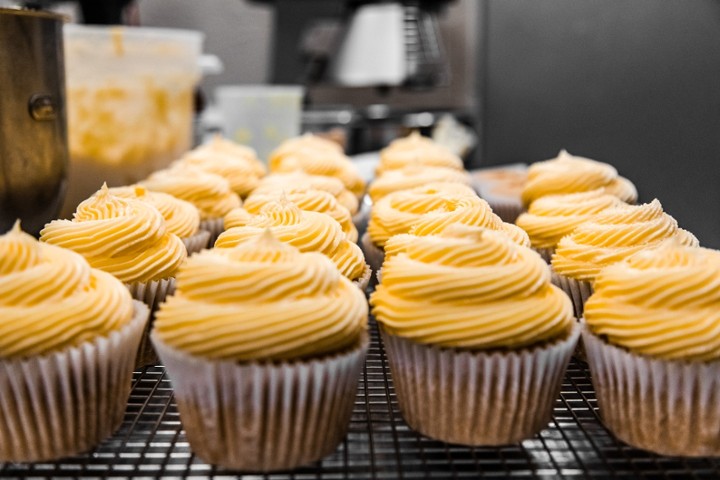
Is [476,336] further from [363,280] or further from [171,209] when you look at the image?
[171,209]

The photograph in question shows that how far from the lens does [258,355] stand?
5.46 feet

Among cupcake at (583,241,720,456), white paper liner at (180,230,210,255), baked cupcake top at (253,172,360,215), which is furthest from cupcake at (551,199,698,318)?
white paper liner at (180,230,210,255)

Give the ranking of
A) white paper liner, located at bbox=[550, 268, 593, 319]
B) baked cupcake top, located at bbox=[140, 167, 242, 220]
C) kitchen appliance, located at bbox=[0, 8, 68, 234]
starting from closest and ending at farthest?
white paper liner, located at bbox=[550, 268, 593, 319] < kitchen appliance, located at bbox=[0, 8, 68, 234] < baked cupcake top, located at bbox=[140, 167, 242, 220]

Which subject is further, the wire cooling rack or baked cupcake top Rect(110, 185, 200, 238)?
baked cupcake top Rect(110, 185, 200, 238)

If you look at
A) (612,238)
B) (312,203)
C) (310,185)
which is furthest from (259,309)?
(310,185)

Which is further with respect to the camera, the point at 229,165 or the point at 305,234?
the point at 229,165

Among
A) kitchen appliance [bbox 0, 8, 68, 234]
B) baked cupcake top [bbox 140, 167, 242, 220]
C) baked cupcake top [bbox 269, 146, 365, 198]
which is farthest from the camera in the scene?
baked cupcake top [bbox 269, 146, 365, 198]

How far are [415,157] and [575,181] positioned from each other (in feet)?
3.44

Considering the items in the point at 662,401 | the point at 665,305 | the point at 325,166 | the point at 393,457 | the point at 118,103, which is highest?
the point at 118,103

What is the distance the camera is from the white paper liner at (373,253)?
2879 millimetres

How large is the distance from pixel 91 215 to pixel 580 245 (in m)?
1.60

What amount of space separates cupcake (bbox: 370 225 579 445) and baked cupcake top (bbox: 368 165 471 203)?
1.44 m

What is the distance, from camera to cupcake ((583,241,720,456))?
1.74 m

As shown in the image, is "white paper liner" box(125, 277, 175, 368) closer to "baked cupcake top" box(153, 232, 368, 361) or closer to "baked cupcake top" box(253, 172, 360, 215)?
"baked cupcake top" box(153, 232, 368, 361)
